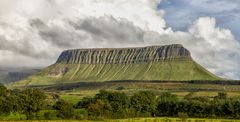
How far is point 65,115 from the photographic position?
192m

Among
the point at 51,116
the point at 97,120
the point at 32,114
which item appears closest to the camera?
the point at 97,120

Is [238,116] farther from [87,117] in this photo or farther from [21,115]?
[21,115]

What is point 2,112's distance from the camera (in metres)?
198

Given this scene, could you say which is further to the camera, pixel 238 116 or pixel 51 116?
pixel 238 116

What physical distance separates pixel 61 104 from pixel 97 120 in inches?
1219

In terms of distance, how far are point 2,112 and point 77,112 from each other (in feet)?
117

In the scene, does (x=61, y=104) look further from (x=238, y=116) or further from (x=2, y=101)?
(x=238, y=116)

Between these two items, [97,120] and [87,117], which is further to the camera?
[87,117]

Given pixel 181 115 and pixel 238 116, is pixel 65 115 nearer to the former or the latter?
pixel 181 115

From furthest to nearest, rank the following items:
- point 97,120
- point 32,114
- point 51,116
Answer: point 32,114
point 51,116
point 97,120

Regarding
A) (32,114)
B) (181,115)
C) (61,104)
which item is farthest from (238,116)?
(32,114)

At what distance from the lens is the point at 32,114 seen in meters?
199

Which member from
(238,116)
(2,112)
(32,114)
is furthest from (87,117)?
(238,116)

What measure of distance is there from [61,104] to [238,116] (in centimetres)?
8470
